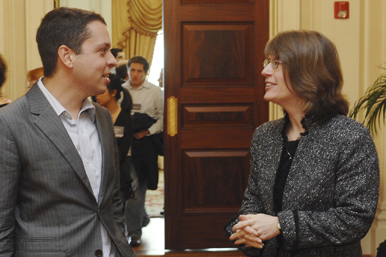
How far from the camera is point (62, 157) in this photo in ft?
4.75

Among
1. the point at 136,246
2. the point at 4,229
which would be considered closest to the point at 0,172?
the point at 4,229

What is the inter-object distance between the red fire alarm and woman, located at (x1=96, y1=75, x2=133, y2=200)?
195 centimetres

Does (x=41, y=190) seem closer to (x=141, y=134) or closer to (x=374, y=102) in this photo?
(x=374, y=102)

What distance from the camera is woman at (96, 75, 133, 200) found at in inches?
142

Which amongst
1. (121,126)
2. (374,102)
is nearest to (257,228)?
(374,102)

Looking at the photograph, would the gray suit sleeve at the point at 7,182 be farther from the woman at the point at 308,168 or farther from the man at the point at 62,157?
the woman at the point at 308,168

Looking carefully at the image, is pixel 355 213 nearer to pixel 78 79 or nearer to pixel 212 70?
pixel 78 79

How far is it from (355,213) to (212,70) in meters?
2.64

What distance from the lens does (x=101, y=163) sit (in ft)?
5.31

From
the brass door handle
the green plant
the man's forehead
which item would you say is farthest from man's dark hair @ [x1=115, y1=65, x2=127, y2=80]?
the green plant

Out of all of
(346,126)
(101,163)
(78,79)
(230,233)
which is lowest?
(230,233)

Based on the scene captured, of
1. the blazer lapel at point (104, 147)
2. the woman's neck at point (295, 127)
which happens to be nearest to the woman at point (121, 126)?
the blazer lapel at point (104, 147)

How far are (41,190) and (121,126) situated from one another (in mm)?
2263

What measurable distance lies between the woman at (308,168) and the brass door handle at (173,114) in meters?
2.18
